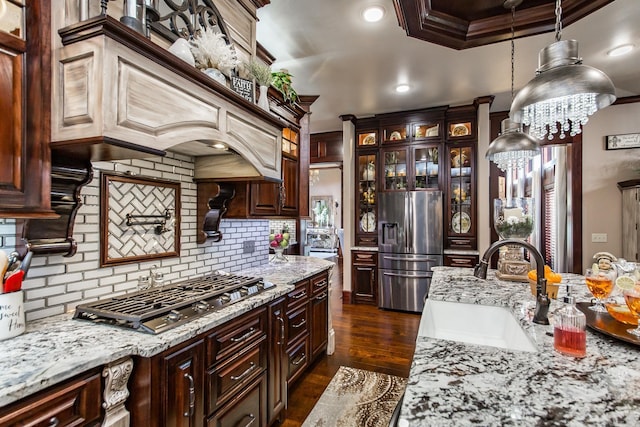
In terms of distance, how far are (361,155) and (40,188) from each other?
4439 mm

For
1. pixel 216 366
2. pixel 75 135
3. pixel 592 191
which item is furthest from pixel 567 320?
pixel 592 191

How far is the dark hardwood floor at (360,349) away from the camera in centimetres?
250

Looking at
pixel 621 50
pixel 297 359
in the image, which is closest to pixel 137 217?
pixel 297 359

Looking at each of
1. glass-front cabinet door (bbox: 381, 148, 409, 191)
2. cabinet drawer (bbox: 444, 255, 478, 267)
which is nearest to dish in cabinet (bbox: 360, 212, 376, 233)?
glass-front cabinet door (bbox: 381, 148, 409, 191)

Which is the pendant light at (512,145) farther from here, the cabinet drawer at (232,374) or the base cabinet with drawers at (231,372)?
the cabinet drawer at (232,374)

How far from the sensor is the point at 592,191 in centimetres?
429

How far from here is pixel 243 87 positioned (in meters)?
2.05

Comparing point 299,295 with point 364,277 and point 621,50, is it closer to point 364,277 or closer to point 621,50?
point 364,277

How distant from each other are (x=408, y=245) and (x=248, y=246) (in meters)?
2.52

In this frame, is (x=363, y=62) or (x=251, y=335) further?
(x=363, y=62)

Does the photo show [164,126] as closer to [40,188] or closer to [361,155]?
[40,188]

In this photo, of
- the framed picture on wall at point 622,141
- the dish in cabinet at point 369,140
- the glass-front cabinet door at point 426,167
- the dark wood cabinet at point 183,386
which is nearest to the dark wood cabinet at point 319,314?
the dark wood cabinet at point 183,386

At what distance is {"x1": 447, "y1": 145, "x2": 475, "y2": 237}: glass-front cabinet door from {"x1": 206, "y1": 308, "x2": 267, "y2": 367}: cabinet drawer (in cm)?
364

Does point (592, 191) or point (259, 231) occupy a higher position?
point (592, 191)
